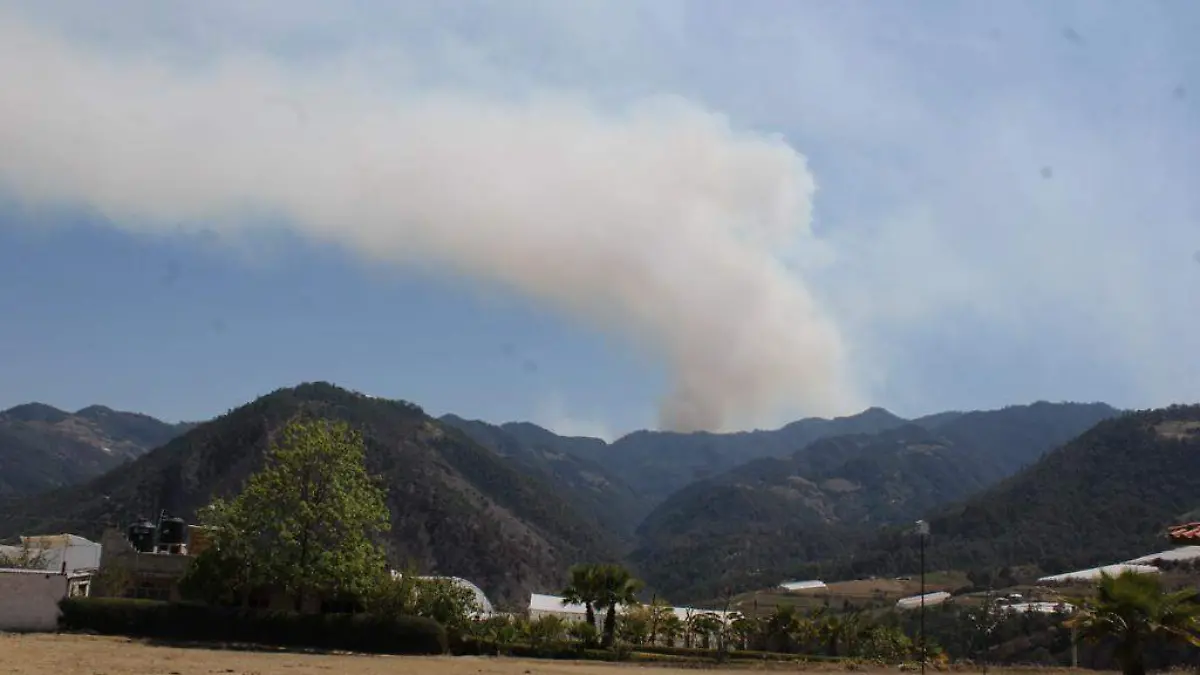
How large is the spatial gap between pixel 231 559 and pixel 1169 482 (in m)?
182

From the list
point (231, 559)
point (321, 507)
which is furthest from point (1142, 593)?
point (231, 559)

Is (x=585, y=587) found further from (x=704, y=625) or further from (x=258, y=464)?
(x=258, y=464)

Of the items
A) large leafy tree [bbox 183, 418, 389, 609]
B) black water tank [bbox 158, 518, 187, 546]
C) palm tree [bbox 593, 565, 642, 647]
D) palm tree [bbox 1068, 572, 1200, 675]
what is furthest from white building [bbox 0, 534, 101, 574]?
palm tree [bbox 1068, 572, 1200, 675]

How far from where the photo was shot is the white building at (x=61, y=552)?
76.3m

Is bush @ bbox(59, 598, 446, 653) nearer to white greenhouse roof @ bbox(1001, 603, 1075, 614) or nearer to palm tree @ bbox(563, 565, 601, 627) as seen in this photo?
palm tree @ bbox(563, 565, 601, 627)

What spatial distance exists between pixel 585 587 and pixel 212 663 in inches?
1235

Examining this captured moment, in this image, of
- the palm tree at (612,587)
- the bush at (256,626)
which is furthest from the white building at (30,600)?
the palm tree at (612,587)

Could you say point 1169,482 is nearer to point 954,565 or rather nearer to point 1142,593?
point 954,565

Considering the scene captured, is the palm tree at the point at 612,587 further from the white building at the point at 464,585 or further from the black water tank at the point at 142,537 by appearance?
the black water tank at the point at 142,537

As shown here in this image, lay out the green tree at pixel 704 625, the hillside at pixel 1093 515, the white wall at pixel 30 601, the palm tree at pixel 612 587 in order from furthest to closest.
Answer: the hillside at pixel 1093 515 → the green tree at pixel 704 625 → the palm tree at pixel 612 587 → the white wall at pixel 30 601

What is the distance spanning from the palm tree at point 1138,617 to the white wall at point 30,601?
45.0 m

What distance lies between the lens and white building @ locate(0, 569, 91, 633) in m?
48.8

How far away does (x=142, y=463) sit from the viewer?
18162 cm

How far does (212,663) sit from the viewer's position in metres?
35.0
